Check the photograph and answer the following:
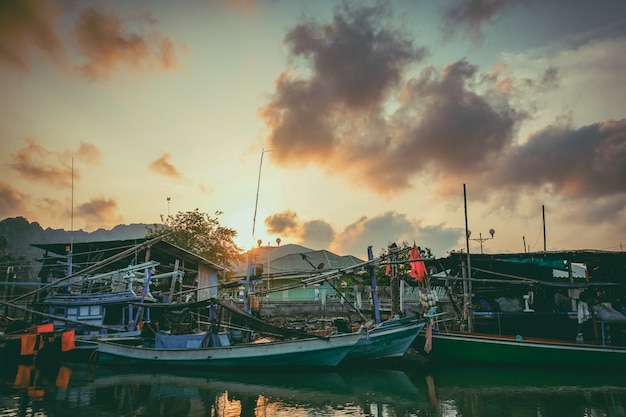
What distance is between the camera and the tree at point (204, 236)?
143 feet

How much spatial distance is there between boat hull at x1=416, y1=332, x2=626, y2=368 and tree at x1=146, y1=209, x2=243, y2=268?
2951cm

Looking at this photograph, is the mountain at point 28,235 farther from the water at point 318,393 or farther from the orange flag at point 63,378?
the water at point 318,393

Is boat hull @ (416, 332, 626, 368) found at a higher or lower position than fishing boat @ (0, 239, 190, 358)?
lower

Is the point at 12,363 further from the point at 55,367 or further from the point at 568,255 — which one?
the point at 568,255

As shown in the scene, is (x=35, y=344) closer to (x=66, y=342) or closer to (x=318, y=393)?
(x=66, y=342)

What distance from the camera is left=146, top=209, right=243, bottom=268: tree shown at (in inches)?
1711

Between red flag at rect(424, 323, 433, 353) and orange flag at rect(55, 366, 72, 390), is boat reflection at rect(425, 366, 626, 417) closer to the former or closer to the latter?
red flag at rect(424, 323, 433, 353)

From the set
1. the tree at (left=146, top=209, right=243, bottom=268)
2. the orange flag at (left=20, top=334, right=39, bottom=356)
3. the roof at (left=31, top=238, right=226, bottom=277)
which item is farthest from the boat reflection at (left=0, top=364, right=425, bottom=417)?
the tree at (left=146, top=209, right=243, bottom=268)

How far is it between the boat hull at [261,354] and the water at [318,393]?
0.43m

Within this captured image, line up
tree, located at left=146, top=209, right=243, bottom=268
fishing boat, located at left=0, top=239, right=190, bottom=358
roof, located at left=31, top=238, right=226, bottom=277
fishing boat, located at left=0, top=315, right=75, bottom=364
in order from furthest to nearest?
tree, located at left=146, top=209, right=243, bottom=268, roof, located at left=31, top=238, right=226, bottom=277, fishing boat, located at left=0, top=239, right=190, bottom=358, fishing boat, located at left=0, top=315, right=75, bottom=364

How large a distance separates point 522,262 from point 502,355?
4.77m

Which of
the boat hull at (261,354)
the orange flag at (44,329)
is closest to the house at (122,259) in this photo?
the orange flag at (44,329)

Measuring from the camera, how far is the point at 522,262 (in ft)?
64.2

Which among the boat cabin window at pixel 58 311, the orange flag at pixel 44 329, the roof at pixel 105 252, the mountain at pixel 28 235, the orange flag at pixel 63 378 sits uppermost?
the mountain at pixel 28 235
